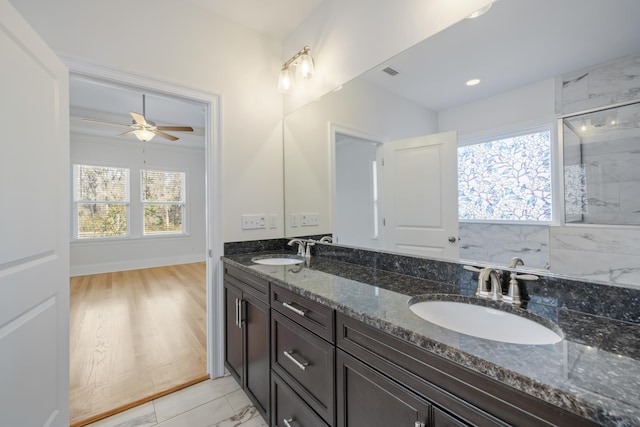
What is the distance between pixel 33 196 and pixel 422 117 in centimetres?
187

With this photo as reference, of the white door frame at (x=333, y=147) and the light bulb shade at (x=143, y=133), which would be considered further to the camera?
the light bulb shade at (x=143, y=133)

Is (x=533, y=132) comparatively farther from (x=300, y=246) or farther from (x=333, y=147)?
(x=300, y=246)

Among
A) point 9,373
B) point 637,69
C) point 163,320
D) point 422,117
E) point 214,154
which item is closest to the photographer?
point 637,69

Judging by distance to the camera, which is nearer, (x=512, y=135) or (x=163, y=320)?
(x=512, y=135)

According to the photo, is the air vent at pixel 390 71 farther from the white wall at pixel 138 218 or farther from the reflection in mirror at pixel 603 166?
the white wall at pixel 138 218

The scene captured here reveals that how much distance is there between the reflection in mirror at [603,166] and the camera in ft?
2.64

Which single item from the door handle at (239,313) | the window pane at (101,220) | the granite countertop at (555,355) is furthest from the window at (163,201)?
the granite countertop at (555,355)

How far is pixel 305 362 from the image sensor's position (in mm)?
1177

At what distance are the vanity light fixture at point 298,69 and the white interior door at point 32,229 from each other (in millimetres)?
1343

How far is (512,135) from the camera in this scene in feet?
3.55

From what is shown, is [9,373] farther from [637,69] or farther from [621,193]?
[637,69]

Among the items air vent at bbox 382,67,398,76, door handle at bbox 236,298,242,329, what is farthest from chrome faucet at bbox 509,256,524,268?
door handle at bbox 236,298,242,329

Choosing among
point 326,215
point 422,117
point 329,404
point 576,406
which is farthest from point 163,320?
point 576,406

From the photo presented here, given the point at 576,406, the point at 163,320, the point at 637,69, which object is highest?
the point at 637,69
